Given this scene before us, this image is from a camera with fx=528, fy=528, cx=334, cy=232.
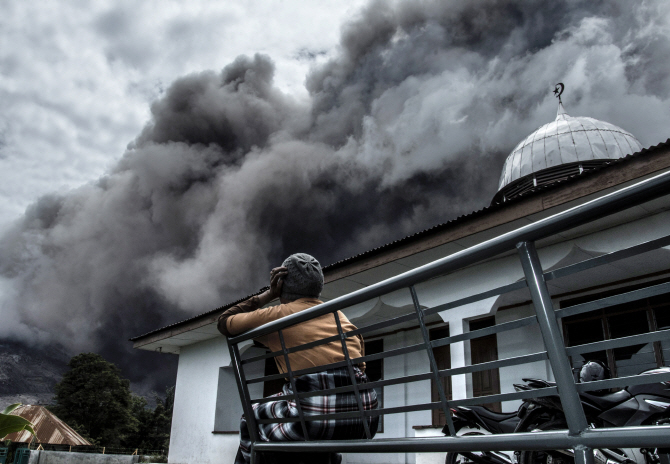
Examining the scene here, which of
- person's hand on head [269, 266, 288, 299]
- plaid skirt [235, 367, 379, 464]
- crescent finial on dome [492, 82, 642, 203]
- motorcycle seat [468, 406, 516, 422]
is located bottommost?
plaid skirt [235, 367, 379, 464]

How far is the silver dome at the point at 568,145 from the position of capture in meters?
14.8

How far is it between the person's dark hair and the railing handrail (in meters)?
0.41

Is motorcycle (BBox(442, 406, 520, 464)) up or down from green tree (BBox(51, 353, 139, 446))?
down

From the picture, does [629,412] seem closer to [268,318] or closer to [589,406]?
[589,406]

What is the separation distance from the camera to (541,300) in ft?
3.60

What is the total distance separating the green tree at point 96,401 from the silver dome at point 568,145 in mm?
44634

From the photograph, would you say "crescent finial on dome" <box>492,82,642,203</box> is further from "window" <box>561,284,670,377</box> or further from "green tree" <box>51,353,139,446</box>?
"green tree" <box>51,353,139,446</box>

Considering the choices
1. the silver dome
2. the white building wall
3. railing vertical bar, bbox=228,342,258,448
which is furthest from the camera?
the silver dome

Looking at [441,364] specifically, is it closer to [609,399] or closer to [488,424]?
[488,424]

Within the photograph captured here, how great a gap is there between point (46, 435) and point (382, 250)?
4456 centimetres

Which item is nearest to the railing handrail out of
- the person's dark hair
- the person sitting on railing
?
the person sitting on railing

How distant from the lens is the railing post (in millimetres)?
1040

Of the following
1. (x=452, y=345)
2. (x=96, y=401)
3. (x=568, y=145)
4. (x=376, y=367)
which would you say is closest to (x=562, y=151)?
(x=568, y=145)

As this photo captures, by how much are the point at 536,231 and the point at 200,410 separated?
1276 cm
